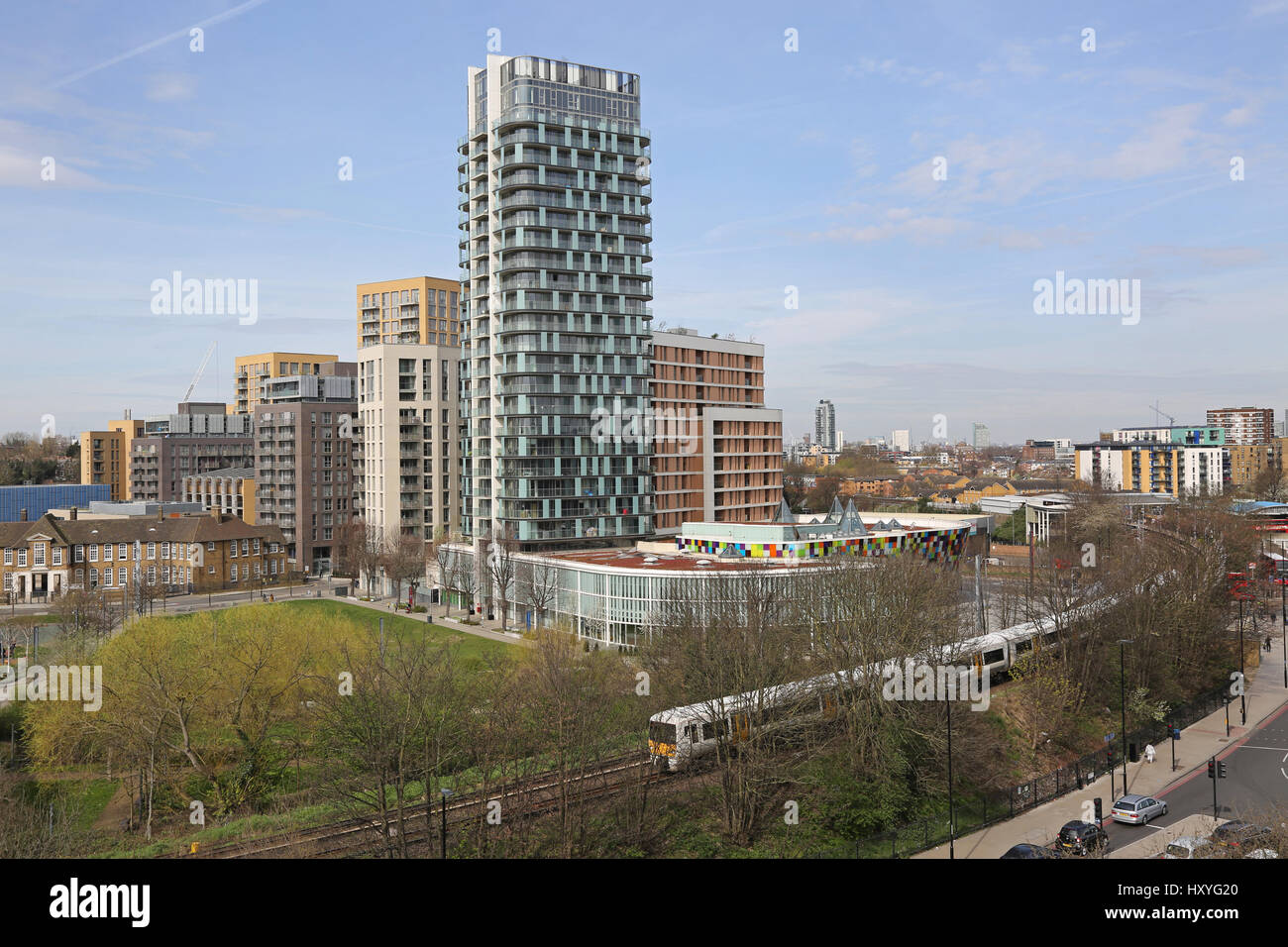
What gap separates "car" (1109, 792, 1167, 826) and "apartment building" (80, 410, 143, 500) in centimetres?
13927

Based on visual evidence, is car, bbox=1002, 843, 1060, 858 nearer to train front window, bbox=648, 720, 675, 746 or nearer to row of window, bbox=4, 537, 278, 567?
train front window, bbox=648, 720, 675, 746

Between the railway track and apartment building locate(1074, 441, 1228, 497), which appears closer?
the railway track

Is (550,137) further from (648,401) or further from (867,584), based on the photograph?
(867,584)

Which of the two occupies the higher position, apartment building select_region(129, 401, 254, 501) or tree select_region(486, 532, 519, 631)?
apartment building select_region(129, 401, 254, 501)

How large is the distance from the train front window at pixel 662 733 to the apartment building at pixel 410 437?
55.3 m

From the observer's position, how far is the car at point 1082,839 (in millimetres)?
25391

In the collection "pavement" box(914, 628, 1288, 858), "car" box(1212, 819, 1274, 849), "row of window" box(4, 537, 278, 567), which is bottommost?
"pavement" box(914, 628, 1288, 858)

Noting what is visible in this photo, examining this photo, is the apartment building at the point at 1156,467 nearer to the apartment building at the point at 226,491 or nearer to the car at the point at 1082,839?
the apartment building at the point at 226,491

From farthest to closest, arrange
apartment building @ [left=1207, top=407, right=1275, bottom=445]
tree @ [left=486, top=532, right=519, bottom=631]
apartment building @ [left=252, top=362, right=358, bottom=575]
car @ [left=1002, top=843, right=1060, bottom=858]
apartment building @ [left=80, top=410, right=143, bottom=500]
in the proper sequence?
apartment building @ [left=1207, top=407, right=1275, bottom=445]
apartment building @ [left=80, top=410, right=143, bottom=500]
apartment building @ [left=252, top=362, right=358, bottom=575]
tree @ [left=486, top=532, right=519, bottom=631]
car @ [left=1002, top=843, right=1060, bottom=858]

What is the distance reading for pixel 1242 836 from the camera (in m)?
20.6

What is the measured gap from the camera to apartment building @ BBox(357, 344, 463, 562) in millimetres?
84938

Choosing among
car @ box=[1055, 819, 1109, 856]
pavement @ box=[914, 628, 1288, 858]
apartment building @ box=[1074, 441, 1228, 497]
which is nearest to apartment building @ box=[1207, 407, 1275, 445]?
apartment building @ box=[1074, 441, 1228, 497]

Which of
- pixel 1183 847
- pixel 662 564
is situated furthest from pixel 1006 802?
pixel 662 564

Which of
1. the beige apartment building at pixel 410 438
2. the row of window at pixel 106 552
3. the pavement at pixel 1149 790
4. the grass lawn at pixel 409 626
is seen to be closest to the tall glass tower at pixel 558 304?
the grass lawn at pixel 409 626
